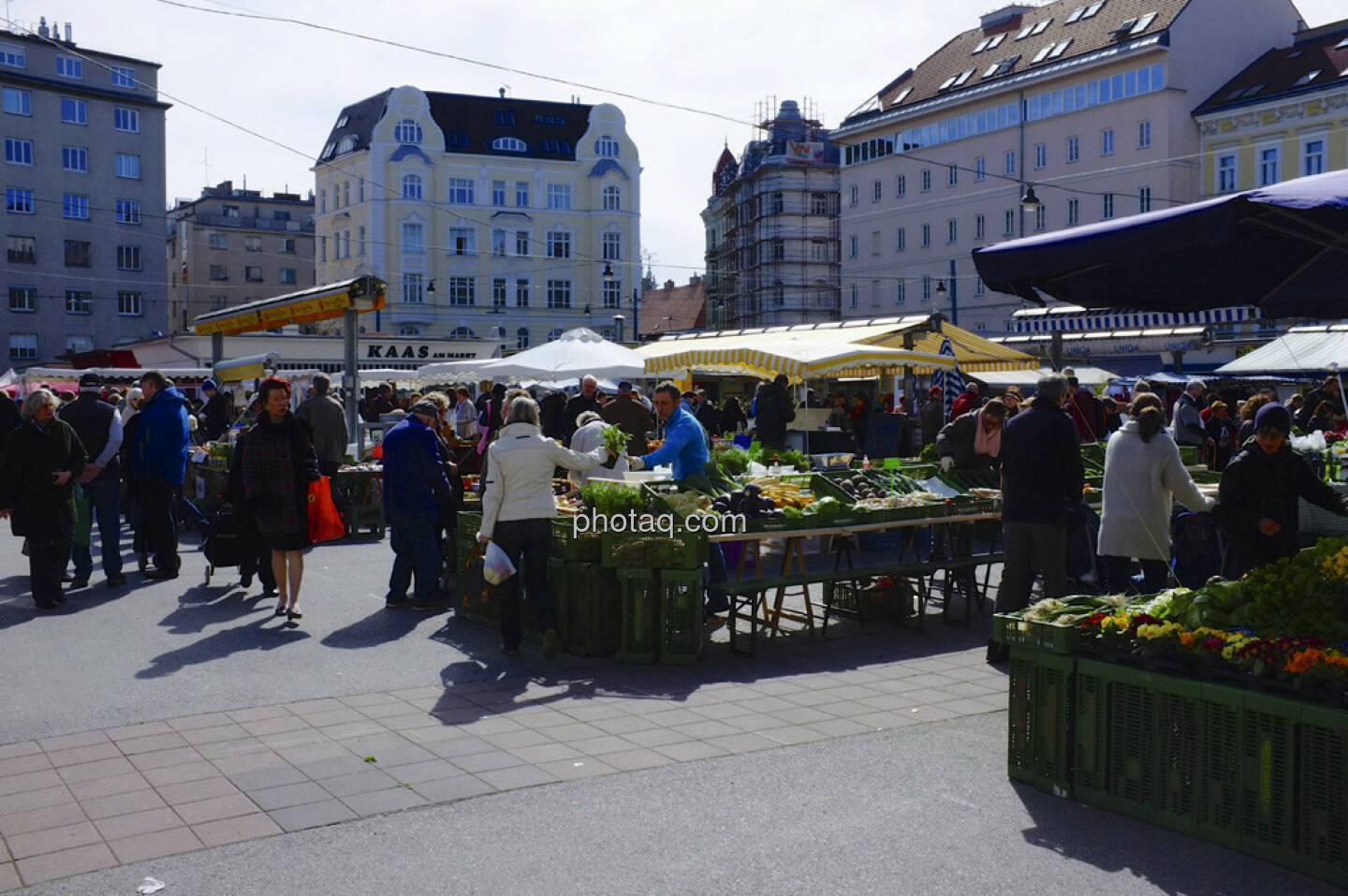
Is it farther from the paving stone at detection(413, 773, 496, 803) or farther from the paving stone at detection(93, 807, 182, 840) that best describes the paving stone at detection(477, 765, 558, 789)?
the paving stone at detection(93, 807, 182, 840)

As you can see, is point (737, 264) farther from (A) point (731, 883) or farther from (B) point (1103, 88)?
(A) point (731, 883)

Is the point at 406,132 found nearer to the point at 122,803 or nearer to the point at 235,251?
the point at 235,251

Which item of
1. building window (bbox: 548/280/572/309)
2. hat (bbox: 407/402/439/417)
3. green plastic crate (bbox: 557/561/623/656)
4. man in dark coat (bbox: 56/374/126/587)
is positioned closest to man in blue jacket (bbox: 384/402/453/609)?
hat (bbox: 407/402/439/417)

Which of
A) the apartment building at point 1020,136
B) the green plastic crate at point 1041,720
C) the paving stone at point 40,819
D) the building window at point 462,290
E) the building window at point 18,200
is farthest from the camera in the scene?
the building window at point 462,290

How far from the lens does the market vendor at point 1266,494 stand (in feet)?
25.8

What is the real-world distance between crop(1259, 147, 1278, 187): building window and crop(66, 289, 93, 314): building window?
188 feet

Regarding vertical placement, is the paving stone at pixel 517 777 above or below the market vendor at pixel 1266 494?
below

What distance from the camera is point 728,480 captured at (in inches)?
404

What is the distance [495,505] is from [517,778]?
2.88m

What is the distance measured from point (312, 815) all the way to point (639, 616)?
3.37 meters

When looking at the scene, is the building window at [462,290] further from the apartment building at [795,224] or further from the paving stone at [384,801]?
the paving stone at [384,801]

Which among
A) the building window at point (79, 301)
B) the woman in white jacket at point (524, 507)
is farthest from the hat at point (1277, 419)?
the building window at point (79, 301)

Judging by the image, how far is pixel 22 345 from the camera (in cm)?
6506

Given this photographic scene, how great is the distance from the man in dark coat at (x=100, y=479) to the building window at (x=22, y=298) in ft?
196
